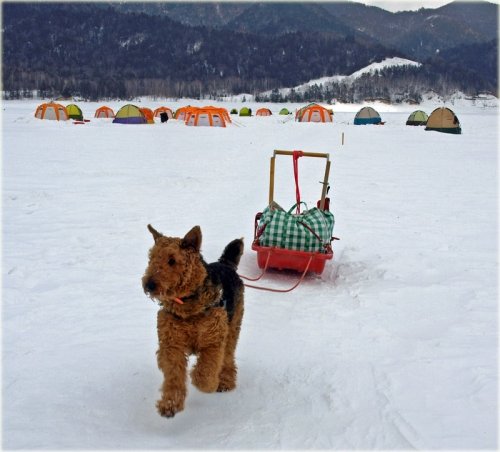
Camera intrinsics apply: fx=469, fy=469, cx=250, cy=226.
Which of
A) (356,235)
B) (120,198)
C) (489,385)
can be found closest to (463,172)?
(356,235)

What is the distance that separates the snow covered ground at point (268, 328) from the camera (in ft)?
10.5

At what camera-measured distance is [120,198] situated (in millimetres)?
10656

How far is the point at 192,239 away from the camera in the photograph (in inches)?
125

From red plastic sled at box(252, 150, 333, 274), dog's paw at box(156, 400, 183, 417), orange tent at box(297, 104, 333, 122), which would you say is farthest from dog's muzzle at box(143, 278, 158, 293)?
orange tent at box(297, 104, 333, 122)

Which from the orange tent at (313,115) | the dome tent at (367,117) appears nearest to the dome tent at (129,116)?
the orange tent at (313,115)

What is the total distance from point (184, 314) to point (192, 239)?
510mm

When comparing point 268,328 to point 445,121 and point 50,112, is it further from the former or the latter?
point 50,112

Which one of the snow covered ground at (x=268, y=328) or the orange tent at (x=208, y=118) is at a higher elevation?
the orange tent at (x=208, y=118)

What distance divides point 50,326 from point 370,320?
3292 mm

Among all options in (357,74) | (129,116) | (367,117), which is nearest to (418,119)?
(367,117)

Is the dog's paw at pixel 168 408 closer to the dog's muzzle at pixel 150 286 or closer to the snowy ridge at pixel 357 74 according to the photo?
the dog's muzzle at pixel 150 286

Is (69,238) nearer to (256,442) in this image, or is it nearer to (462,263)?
(256,442)

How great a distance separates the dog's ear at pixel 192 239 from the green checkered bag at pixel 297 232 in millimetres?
3221

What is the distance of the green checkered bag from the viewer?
246 inches
